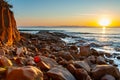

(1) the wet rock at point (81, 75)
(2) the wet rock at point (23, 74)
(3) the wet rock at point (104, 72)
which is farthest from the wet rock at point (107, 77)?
(2) the wet rock at point (23, 74)

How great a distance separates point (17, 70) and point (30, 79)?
0.44 m

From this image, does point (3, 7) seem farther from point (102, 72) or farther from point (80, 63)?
point (102, 72)

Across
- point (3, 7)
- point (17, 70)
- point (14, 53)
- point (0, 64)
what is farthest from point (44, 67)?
point (3, 7)

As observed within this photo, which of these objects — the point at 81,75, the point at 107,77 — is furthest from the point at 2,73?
the point at 107,77

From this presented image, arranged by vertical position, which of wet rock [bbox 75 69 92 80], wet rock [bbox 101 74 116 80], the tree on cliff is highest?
the tree on cliff

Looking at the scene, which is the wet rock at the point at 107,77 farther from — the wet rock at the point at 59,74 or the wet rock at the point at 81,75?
the wet rock at the point at 59,74

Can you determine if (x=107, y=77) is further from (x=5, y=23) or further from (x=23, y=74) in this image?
(x=5, y=23)

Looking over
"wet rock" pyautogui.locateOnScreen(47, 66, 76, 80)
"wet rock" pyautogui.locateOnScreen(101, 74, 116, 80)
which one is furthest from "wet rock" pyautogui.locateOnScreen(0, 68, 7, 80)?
"wet rock" pyautogui.locateOnScreen(101, 74, 116, 80)

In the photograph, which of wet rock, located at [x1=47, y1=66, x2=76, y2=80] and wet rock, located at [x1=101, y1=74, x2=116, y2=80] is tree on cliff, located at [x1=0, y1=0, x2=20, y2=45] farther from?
wet rock, located at [x1=101, y1=74, x2=116, y2=80]

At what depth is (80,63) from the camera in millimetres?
10211

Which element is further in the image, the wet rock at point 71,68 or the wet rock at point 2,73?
the wet rock at point 71,68

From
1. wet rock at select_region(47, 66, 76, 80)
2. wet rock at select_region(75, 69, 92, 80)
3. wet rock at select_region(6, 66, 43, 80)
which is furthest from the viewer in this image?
wet rock at select_region(75, 69, 92, 80)

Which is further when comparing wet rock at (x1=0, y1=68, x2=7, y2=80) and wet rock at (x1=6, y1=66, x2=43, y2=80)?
wet rock at (x1=0, y1=68, x2=7, y2=80)

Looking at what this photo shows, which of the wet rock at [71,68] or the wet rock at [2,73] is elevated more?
the wet rock at [2,73]
